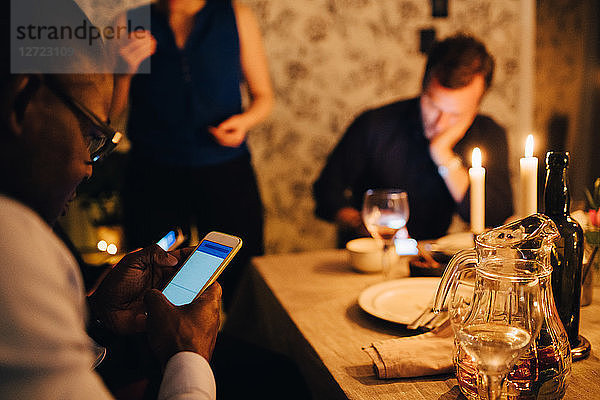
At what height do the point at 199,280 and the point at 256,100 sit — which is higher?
the point at 256,100

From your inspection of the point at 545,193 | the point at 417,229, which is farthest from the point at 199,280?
the point at 417,229

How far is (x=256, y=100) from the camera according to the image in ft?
7.83

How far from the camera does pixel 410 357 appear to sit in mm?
797

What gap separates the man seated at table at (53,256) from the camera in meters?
0.50

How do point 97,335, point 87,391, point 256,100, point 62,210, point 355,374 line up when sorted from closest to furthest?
point 87,391
point 62,210
point 355,374
point 97,335
point 256,100

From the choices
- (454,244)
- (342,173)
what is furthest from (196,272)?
(342,173)

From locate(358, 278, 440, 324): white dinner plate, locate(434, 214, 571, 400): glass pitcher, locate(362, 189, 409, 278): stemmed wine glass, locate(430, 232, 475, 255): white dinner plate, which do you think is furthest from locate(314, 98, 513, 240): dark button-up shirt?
locate(434, 214, 571, 400): glass pitcher

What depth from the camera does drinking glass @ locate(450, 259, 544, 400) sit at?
0.64 metres

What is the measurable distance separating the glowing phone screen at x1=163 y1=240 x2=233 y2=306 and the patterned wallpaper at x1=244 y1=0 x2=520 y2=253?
1.77 m

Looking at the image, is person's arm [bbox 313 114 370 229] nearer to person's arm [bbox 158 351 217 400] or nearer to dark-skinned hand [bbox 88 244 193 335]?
dark-skinned hand [bbox 88 244 193 335]

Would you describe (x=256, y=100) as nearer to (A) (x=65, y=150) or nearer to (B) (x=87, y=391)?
(A) (x=65, y=150)

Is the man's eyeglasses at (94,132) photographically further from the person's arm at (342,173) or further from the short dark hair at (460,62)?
the short dark hair at (460,62)

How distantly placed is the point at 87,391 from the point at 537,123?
4095mm

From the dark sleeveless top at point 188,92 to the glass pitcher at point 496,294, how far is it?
1.65m
